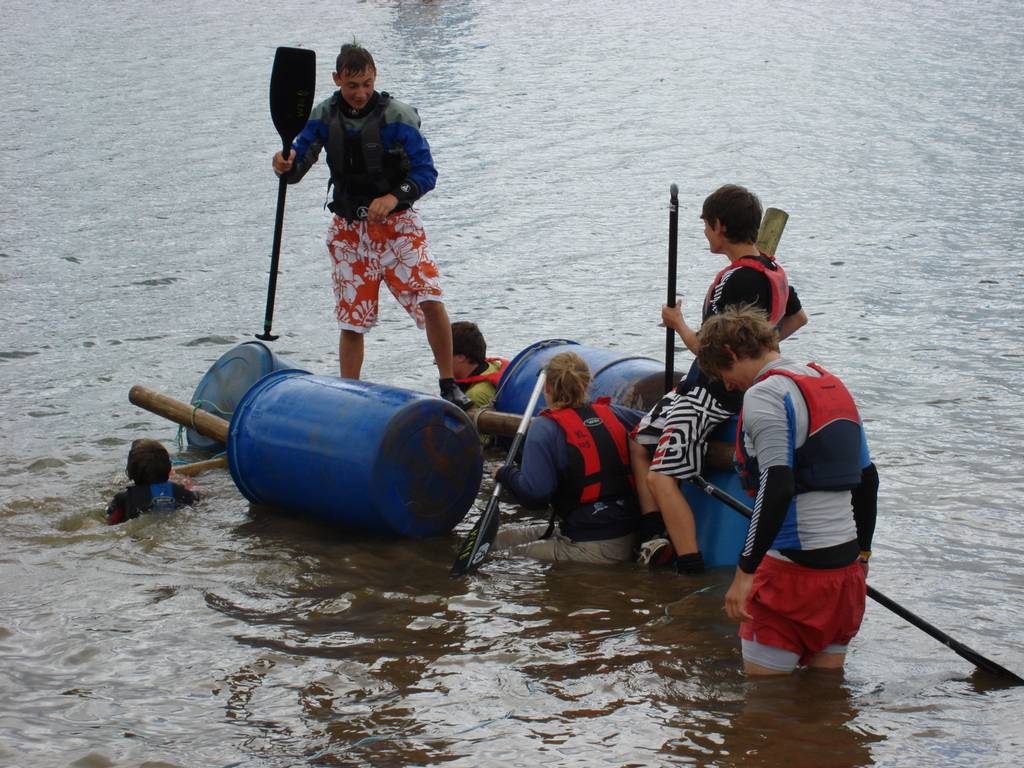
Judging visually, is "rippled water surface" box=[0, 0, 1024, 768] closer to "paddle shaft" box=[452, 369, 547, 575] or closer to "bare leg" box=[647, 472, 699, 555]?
"paddle shaft" box=[452, 369, 547, 575]

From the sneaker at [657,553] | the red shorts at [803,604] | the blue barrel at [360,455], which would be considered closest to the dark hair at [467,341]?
the blue barrel at [360,455]

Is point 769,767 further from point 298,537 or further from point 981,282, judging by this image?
point 981,282

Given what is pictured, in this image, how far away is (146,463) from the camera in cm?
758

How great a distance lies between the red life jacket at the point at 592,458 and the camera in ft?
21.9

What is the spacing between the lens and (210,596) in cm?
657

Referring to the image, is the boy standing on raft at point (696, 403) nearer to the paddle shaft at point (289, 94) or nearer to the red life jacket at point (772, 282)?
the red life jacket at point (772, 282)

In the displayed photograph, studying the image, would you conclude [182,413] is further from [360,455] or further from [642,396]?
[642,396]

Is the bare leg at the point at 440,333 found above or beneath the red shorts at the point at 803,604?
above

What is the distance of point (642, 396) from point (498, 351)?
13.5ft

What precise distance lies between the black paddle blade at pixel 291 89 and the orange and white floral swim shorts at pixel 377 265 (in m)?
1.02

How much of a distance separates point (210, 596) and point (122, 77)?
865 inches

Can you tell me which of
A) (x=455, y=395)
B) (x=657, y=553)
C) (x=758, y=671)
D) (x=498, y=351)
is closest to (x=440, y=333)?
(x=455, y=395)

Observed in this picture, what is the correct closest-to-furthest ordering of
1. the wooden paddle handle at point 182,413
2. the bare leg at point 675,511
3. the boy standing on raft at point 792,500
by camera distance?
the boy standing on raft at point 792,500 < the bare leg at point 675,511 < the wooden paddle handle at point 182,413

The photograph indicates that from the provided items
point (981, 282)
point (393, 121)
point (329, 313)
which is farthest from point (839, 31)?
point (393, 121)
